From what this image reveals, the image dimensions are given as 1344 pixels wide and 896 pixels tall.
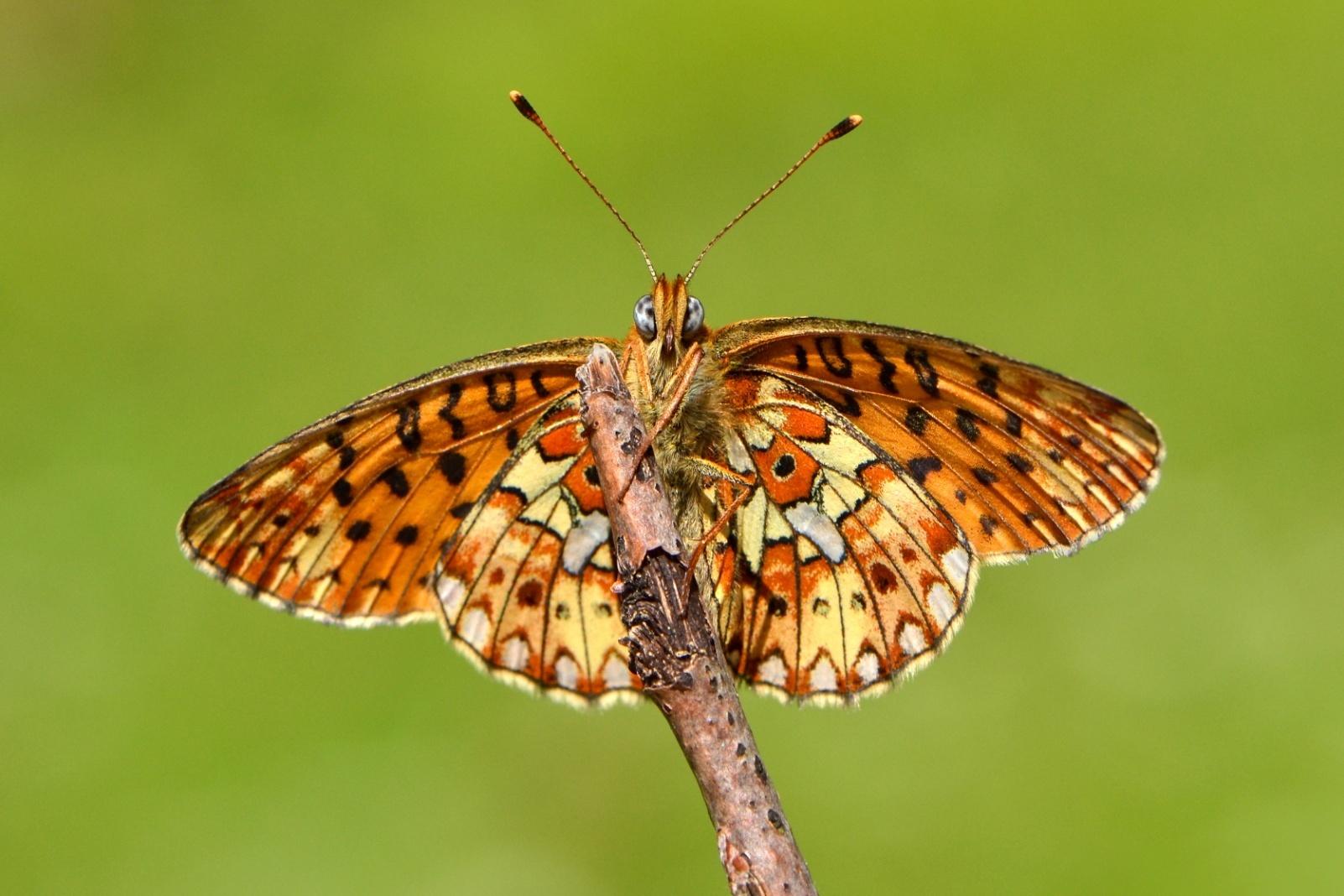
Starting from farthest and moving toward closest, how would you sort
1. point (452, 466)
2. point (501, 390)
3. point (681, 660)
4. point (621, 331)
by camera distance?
1. point (621, 331)
2. point (452, 466)
3. point (501, 390)
4. point (681, 660)

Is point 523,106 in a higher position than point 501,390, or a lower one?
higher

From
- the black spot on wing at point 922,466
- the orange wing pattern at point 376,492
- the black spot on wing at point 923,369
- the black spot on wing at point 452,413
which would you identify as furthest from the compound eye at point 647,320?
the black spot on wing at point 922,466

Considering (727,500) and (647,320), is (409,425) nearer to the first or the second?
(647,320)

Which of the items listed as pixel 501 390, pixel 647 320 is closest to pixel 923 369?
pixel 647 320

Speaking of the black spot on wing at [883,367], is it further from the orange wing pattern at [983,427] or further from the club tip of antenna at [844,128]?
the club tip of antenna at [844,128]

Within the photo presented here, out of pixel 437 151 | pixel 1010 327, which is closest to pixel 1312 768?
pixel 1010 327

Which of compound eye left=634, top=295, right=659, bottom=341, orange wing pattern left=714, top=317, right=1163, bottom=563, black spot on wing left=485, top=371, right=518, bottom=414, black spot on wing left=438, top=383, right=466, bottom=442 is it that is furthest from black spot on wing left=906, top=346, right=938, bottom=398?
black spot on wing left=438, top=383, right=466, bottom=442

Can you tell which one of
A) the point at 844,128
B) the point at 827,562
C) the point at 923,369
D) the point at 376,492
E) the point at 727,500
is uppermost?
the point at 844,128
